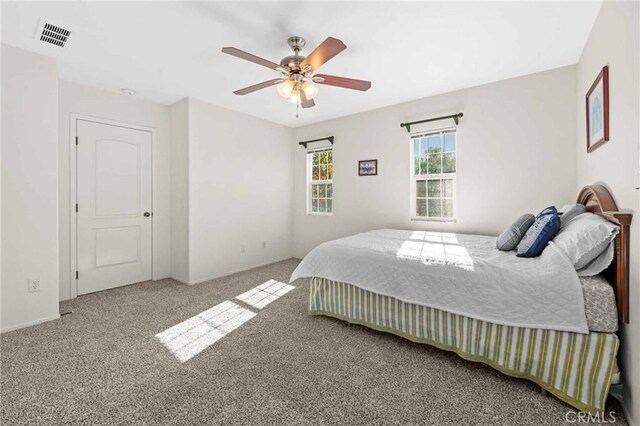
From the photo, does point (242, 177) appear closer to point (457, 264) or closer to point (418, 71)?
point (418, 71)

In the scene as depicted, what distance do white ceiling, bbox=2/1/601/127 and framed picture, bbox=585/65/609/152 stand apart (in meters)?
0.52

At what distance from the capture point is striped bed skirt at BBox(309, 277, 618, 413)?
58.9 inches

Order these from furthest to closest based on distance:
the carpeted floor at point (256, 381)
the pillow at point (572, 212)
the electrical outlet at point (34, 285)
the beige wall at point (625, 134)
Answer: the electrical outlet at point (34, 285) < the pillow at point (572, 212) < the carpeted floor at point (256, 381) < the beige wall at point (625, 134)

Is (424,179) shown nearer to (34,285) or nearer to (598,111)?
(598,111)

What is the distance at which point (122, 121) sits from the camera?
364 cm

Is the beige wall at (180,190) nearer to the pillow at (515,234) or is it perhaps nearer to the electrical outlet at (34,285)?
the electrical outlet at (34,285)

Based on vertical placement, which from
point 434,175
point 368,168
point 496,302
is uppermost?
point 368,168


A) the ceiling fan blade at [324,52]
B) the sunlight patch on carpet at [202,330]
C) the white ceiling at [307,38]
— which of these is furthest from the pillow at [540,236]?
the sunlight patch on carpet at [202,330]

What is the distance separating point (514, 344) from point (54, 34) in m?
4.13

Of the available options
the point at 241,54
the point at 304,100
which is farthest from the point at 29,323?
the point at 304,100

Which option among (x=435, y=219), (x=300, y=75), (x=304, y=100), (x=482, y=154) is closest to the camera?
(x=300, y=75)

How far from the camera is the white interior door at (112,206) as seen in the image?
3.36 meters

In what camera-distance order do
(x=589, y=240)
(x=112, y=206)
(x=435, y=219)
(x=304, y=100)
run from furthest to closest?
(x=435, y=219) < (x=112, y=206) < (x=304, y=100) < (x=589, y=240)

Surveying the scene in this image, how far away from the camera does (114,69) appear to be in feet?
9.59
